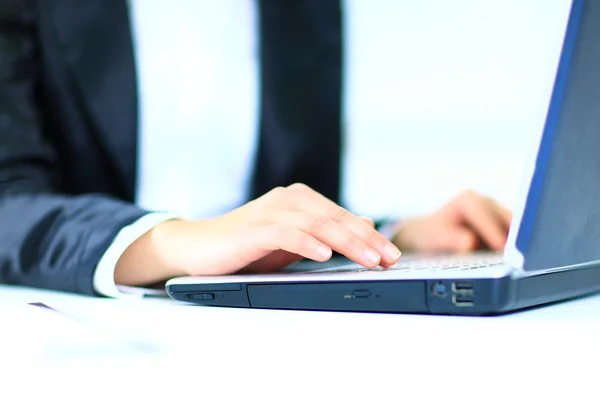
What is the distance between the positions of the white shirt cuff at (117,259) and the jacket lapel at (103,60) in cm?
48

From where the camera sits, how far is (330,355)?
324 mm

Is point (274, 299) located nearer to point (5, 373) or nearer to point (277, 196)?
point (277, 196)

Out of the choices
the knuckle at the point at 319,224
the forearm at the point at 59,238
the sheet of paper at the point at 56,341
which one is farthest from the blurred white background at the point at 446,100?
the sheet of paper at the point at 56,341

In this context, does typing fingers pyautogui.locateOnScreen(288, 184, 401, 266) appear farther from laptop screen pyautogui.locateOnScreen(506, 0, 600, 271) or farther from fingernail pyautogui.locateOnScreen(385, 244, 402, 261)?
laptop screen pyautogui.locateOnScreen(506, 0, 600, 271)

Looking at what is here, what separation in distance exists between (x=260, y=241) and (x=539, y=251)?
0.75 ft

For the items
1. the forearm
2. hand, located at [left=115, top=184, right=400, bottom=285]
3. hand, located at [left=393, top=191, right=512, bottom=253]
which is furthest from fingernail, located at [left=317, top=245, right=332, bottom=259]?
hand, located at [left=393, top=191, right=512, bottom=253]

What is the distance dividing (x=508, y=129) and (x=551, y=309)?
1.80 meters

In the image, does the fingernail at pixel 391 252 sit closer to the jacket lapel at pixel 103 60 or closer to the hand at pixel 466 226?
the hand at pixel 466 226

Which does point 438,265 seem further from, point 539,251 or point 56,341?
point 56,341

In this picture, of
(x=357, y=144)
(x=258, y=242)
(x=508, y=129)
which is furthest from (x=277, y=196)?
(x=508, y=129)

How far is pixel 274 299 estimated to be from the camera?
0.48m

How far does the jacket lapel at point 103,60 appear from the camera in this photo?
1.00 metres

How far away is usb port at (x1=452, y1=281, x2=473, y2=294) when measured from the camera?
39cm

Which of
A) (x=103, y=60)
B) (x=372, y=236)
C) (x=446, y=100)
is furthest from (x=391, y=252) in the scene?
(x=446, y=100)
